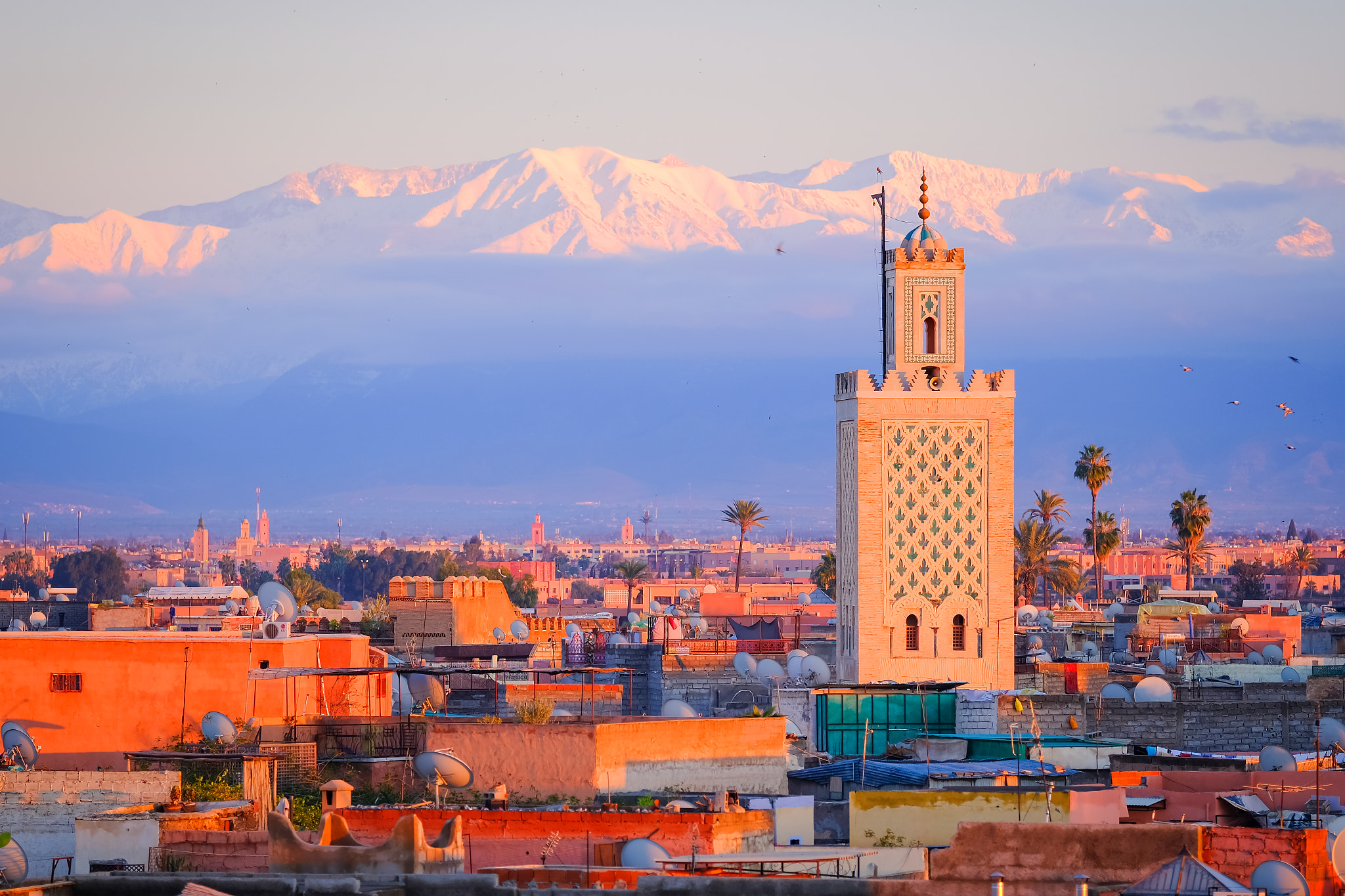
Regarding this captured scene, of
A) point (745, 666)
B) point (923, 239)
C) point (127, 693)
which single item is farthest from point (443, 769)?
point (923, 239)

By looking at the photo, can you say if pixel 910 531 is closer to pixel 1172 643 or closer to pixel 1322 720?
pixel 1322 720

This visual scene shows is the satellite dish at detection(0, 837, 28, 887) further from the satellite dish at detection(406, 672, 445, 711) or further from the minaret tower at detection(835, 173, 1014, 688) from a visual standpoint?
the minaret tower at detection(835, 173, 1014, 688)

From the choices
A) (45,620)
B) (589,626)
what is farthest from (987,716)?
(589,626)

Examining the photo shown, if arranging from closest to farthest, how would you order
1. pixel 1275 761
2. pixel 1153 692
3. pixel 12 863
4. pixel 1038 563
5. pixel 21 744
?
pixel 12 863 < pixel 21 744 < pixel 1275 761 < pixel 1153 692 < pixel 1038 563

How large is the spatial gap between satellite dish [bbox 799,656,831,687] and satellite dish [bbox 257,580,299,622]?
6.97m

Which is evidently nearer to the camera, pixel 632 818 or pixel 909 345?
pixel 632 818

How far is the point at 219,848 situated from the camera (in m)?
15.3

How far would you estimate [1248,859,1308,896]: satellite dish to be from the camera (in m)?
12.6

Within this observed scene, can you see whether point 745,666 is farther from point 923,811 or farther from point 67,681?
point 923,811

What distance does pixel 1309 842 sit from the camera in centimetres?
1420

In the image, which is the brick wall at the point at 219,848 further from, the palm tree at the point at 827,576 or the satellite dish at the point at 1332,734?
the palm tree at the point at 827,576

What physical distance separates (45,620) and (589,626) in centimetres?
1849

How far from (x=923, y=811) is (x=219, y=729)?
802 cm

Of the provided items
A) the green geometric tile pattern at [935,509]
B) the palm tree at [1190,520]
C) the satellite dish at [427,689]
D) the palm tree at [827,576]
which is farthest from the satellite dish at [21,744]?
the palm tree at [1190,520]
